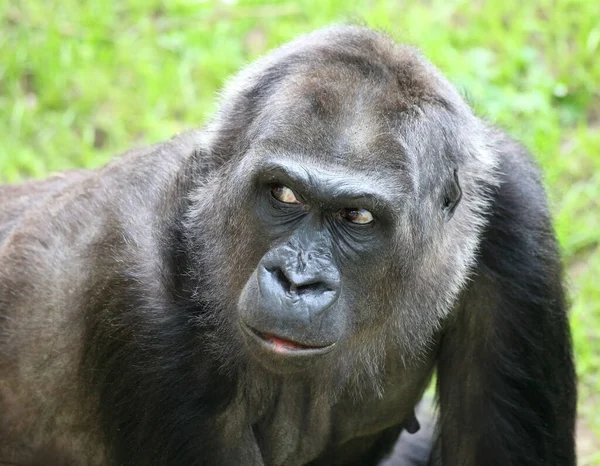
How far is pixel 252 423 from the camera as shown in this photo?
6375mm

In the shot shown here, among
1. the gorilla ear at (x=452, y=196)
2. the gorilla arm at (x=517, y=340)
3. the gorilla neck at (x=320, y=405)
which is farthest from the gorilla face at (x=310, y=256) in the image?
the gorilla arm at (x=517, y=340)

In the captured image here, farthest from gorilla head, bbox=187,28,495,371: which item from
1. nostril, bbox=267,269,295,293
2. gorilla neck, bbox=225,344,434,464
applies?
gorilla neck, bbox=225,344,434,464

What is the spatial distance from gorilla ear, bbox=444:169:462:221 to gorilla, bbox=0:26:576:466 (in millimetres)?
17

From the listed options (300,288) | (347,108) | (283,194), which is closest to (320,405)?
(300,288)

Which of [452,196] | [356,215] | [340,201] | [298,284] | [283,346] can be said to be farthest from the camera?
[452,196]

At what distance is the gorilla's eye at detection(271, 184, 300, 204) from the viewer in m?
5.69

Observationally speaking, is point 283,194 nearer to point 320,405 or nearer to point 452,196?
point 452,196

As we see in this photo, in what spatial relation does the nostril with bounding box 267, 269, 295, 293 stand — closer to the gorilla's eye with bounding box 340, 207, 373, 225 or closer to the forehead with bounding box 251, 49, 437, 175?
the gorilla's eye with bounding box 340, 207, 373, 225

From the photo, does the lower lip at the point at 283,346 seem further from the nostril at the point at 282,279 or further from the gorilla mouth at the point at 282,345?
the nostril at the point at 282,279

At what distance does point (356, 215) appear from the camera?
18.7 ft

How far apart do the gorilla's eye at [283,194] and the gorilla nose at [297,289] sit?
1.36ft

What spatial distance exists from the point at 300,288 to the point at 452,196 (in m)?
1.20

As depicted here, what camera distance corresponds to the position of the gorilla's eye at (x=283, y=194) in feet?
18.7

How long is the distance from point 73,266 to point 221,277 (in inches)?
39.8
